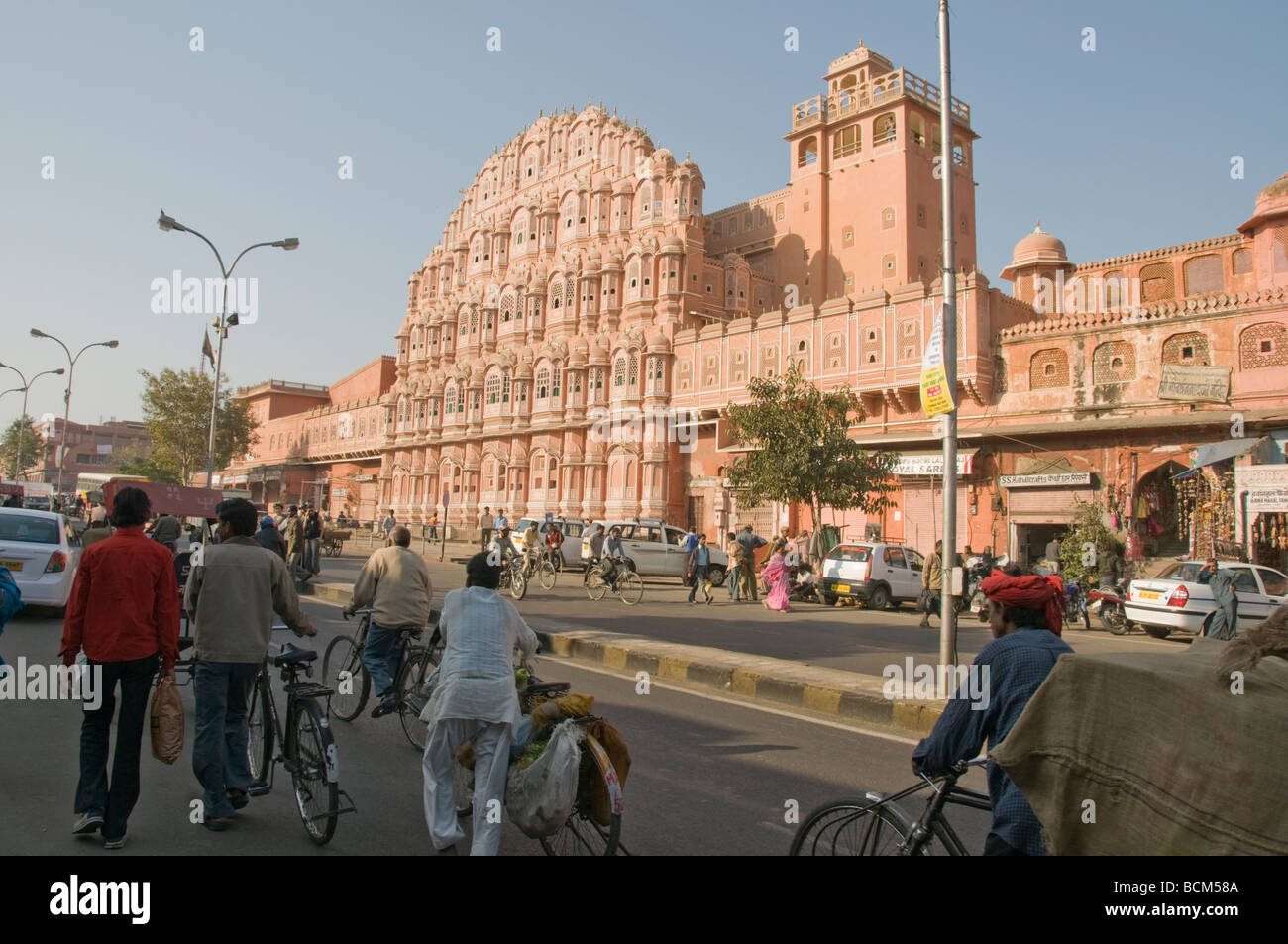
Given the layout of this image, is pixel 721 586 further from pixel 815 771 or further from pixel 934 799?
pixel 934 799

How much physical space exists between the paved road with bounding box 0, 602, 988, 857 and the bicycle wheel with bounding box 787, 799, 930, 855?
1091 millimetres

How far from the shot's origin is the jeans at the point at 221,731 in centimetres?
448

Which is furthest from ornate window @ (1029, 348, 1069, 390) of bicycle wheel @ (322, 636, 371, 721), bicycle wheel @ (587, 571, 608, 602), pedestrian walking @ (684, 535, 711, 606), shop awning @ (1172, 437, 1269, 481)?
bicycle wheel @ (322, 636, 371, 721)

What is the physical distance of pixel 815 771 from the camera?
607 centimetres

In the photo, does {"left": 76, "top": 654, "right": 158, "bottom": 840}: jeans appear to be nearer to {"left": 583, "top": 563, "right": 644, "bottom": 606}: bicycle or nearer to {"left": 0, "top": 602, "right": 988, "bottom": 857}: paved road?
{"left": 0, "top": 602, "right": 988, "bottom": 857}: paved road

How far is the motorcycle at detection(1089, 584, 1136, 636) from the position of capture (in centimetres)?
1720

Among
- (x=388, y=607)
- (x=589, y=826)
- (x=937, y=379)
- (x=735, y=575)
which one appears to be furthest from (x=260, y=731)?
(x=735, y=575)

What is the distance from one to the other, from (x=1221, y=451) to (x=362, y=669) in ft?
74.0

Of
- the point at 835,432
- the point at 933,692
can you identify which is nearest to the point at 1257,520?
the point at 835,432

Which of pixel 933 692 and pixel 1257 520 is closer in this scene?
pixel 933 692

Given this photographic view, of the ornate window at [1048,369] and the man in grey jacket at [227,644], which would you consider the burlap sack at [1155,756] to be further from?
the ornate window at [1048,369]

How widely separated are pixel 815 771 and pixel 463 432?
4771 cm

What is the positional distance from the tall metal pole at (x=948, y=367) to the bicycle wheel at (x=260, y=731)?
6449 millimetres

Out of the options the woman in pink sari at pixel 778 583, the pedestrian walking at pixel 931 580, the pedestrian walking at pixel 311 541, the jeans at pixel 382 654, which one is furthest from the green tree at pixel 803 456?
the jeans at pixel 382 654
